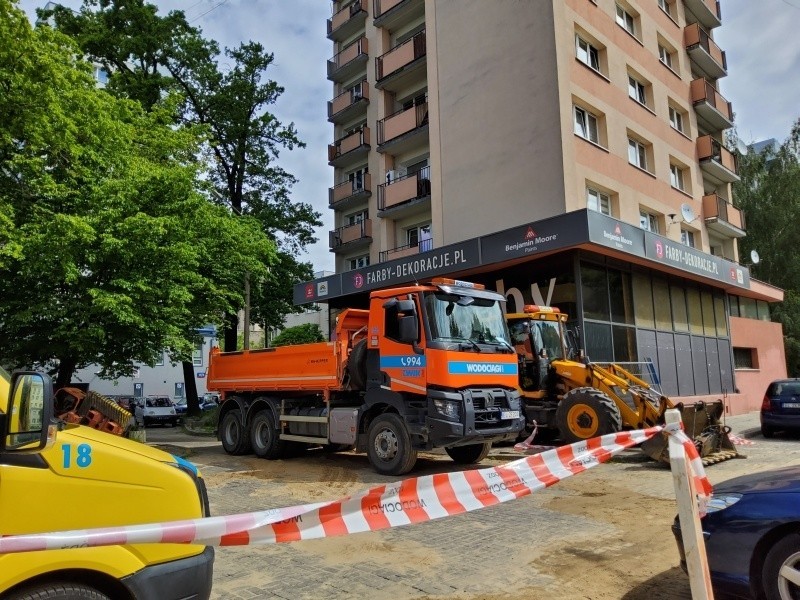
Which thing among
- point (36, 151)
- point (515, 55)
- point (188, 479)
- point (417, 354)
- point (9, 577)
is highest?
point (515, 55)

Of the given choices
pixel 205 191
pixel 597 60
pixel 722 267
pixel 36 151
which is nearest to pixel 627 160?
pixel 597 60

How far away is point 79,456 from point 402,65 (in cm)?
2595

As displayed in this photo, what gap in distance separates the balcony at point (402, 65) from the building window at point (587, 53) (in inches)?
286

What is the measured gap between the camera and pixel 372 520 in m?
3.27

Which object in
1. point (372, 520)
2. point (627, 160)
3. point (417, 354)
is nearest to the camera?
point (372, 520)

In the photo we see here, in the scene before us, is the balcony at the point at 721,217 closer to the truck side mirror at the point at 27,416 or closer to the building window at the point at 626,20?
the building window at the point at 626,20

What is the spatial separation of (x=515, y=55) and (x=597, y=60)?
131 inches

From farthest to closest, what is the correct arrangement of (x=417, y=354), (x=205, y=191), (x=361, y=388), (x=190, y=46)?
1. (x=190, y=46)
2. (x=205, y=191)
3. (x=361, y=388)
4. (x=417, y=354)

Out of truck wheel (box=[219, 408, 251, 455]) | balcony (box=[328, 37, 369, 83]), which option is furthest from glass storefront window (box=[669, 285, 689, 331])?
balcony (box=[328, 37, 369, 83])

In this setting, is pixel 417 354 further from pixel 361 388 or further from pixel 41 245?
pixel 41 245

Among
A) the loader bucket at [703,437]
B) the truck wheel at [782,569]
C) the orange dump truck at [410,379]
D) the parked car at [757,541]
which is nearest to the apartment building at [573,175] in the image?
the loader bucket at [703,437]

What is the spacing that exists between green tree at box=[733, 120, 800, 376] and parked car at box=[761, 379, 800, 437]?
2041cm

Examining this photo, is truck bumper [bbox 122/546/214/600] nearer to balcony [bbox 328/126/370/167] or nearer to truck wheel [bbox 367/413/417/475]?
truck wheel [bbox 367/413/417/475]

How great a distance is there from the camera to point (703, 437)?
34.9 feet
